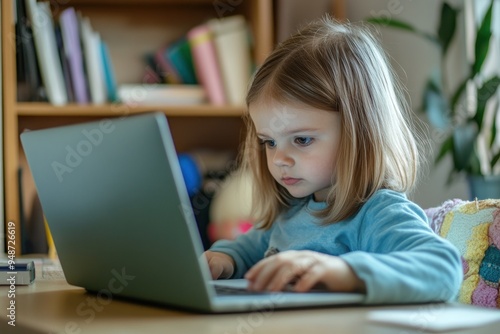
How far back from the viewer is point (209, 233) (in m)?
2.53

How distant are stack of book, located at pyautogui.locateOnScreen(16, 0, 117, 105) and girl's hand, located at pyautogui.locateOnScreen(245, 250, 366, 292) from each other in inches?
72.4

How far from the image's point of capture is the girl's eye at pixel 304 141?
3.66ft

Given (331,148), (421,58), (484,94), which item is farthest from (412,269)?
(421,58)

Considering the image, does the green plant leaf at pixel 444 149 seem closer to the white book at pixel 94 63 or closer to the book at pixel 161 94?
the book at pixel 161 94

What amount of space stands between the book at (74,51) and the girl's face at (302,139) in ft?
4.79

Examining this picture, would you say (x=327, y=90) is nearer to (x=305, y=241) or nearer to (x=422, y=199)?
(x=305, y=241)

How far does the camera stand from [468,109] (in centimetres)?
235

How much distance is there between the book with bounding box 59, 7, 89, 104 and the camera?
2.46 m

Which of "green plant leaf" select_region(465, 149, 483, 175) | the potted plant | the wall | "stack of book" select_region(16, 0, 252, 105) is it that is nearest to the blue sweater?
the potted plant

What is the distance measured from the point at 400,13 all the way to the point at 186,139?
836mm

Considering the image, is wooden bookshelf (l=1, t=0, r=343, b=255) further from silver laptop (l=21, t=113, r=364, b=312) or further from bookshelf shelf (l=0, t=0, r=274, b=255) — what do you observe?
silver laptop (l=21, t=113, r=364, b=312)

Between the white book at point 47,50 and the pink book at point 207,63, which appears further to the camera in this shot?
the pink book at point 207,63

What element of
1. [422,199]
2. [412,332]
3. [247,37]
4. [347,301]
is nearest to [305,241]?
[347,301]

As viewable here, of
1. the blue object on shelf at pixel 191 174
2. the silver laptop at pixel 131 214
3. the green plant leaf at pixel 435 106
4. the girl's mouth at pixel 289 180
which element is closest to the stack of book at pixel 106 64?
the blue object on shelf at pixel 191 174
